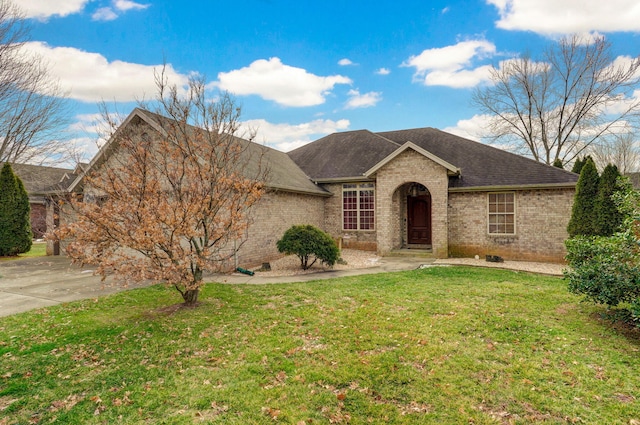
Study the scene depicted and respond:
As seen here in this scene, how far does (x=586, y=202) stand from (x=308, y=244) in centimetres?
1003

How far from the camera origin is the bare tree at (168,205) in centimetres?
586

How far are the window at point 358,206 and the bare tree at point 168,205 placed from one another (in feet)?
33.2

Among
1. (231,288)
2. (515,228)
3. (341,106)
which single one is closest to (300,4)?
(341,106)

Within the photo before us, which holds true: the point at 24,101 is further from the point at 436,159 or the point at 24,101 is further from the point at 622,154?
the point at 622,154

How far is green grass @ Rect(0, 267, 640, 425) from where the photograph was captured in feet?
11.6

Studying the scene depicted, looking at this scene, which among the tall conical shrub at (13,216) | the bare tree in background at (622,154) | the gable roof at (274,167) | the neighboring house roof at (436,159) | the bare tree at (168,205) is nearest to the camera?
the bare tree at (168,205)

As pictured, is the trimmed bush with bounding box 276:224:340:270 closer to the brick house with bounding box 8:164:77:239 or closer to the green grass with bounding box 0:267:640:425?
the green grass with bounding box 0:267:640:425

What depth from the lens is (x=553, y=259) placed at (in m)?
13.0

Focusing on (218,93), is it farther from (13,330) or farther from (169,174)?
(13,330)

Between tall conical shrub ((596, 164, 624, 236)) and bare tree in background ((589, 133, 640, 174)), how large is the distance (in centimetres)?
2585

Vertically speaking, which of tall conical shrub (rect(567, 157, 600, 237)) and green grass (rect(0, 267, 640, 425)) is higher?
tall conical shrub (rect(567, 157, 600, 237))

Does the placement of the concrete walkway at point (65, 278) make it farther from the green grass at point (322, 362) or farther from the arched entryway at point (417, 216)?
the arched entryway at point (417, 216)

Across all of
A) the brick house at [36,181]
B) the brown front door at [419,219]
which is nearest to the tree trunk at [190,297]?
the brown front door at [419,219]

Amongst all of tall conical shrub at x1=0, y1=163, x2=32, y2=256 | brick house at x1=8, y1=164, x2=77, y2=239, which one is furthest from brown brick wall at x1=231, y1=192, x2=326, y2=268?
brick house at x1=8, y1=164, x2=77, y2=239
